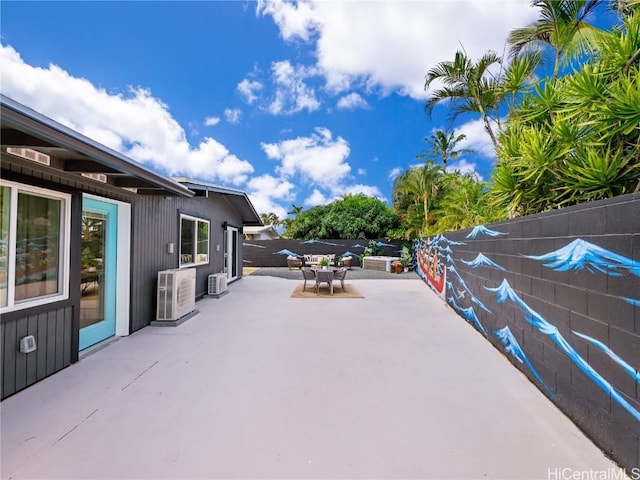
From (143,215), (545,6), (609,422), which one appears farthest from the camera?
(545,6)

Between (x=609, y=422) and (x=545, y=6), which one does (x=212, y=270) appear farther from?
(x=545, y=6)

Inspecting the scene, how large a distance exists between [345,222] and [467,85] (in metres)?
12.4

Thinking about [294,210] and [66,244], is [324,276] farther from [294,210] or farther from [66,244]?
[294,210]

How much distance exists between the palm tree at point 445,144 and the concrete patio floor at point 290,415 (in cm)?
1385

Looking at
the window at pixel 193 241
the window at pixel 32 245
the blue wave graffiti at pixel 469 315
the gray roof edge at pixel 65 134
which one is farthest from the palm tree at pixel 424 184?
the window at pixel 32 245

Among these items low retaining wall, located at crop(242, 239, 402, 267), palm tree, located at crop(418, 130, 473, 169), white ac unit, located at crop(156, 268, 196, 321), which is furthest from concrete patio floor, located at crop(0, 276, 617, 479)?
palm tree, located at crop(418, 130, 473, 169)

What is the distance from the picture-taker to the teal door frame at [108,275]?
412 centimetres

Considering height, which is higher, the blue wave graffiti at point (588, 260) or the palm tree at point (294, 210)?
the palm tree at point (294, 210)

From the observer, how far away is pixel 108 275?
443 centimetres

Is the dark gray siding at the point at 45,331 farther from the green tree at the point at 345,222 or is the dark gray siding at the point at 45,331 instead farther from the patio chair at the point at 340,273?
the green tree at the point at 345,222

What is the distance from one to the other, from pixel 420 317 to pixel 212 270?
5.80 meters

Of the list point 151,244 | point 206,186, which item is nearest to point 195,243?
point 206,186

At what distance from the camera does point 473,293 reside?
5328 mm

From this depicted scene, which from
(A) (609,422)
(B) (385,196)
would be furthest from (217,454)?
(B) (385,196)
